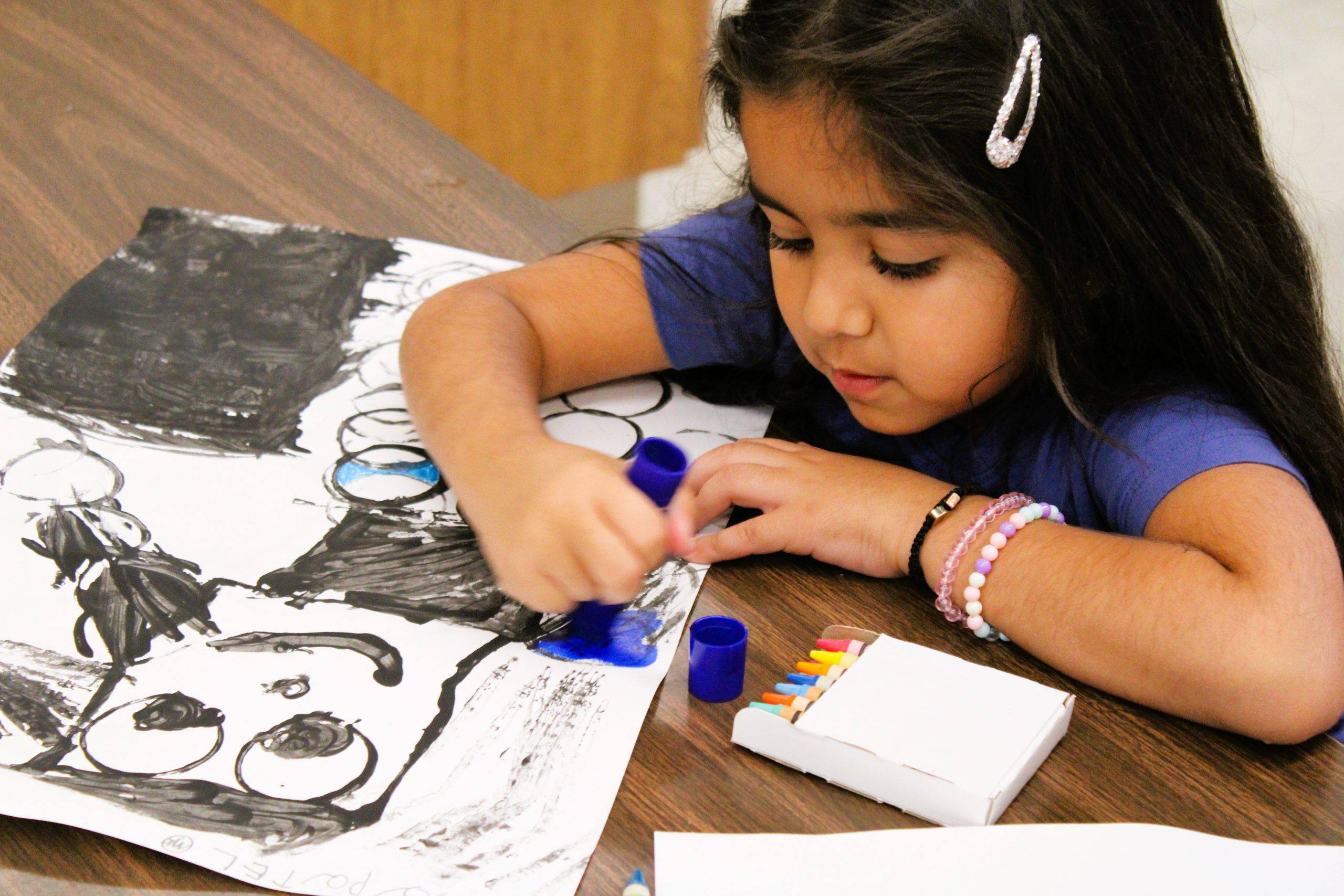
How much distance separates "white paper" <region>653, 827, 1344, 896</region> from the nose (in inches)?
11.0

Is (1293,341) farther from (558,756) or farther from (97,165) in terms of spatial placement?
(97,165)

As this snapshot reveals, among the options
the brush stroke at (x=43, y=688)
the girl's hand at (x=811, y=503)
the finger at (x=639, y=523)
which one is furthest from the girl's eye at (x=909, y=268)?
the brush stroke at (x=43, y=688)

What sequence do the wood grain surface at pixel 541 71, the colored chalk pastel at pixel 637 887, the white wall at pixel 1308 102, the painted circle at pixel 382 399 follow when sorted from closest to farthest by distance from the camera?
the colored chalk pastel at pixel 637 887 < the painted circle at pixel 382 399 < the white wall at pixel 1308 102 < the wood grain surface at pixel 541 71

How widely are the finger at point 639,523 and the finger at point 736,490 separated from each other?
0.45ft

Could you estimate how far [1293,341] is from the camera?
2.35 feet

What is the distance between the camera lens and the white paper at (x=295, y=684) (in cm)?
45

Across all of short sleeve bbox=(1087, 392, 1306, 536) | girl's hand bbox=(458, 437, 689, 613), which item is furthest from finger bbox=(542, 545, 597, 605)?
short sleeve bbox=(1087, 392, 1306, 536)

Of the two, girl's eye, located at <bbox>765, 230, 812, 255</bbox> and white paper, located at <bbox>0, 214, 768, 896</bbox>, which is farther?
girl's eye, located at <bbox>765, 230, 812, 255</bbox>

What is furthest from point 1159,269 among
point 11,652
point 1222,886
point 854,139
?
point 11,652

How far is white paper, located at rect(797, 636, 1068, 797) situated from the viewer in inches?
18.9

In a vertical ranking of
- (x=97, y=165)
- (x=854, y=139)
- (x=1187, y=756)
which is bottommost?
(x=1187, y=756)

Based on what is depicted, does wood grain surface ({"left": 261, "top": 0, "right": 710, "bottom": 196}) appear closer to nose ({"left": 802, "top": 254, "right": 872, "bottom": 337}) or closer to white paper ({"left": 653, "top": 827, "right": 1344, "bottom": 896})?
nose ({"left": 802, "top": 254, "right": 872, "bottom": 337})

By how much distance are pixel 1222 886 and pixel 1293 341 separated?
0.37m

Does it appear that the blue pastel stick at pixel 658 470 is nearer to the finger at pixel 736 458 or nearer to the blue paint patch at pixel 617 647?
the blue paint patch at pixel 617 647
